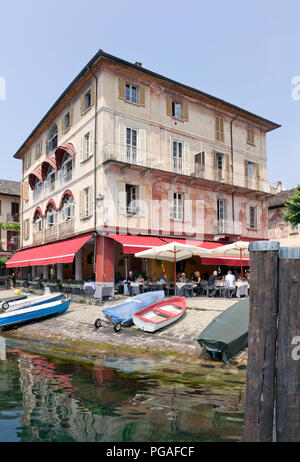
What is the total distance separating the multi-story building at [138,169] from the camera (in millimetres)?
20312

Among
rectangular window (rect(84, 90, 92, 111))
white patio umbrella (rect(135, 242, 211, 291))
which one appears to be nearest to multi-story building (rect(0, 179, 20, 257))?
rectangular window (rect(84, 90, 92, 111))

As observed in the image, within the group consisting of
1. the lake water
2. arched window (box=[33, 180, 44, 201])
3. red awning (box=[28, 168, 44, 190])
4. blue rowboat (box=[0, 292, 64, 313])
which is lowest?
the lake water

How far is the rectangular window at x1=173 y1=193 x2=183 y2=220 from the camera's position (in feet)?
74.6

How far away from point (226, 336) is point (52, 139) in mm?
21952

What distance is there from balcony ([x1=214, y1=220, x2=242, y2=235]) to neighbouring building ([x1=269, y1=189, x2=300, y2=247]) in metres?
Result: 10.4

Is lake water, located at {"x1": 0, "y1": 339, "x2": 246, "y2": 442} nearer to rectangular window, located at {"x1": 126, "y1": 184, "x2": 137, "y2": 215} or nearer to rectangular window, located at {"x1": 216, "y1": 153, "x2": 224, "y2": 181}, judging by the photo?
rectangular window, located at {"x1": 126, "y1": 184, "x2": 137, "y2": 215}

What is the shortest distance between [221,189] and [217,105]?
572cm

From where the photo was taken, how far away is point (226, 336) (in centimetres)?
990

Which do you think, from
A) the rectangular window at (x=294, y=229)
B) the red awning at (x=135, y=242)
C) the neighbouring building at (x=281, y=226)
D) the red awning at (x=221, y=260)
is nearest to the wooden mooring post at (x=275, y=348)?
the red awning at (x=135, y=242)

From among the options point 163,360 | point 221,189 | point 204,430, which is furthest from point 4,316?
point 221,189

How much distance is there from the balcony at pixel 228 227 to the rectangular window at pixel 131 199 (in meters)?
6.45

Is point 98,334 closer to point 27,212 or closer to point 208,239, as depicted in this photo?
point 208,239

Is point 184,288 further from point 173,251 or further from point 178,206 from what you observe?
point 178,206
